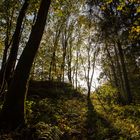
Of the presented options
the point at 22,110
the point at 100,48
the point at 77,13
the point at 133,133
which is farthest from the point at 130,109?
the point at 77,13

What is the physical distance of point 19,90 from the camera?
905 centimetres

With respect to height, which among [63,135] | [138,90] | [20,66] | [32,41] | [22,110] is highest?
[138,90]

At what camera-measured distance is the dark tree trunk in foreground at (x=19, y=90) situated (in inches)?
344

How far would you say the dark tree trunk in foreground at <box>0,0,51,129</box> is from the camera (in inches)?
344

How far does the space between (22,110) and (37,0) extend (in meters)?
6.19

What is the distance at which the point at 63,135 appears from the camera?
31.4 feet

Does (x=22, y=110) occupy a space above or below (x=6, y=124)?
above

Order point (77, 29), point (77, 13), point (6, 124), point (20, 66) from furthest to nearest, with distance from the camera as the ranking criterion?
point (77, 29), point (77, 13), point (20, 66), point (6, 124)

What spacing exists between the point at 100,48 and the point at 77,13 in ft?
21.2

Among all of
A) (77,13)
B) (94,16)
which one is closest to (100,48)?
(77,13)

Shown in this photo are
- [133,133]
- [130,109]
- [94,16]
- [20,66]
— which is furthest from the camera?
[94,16]

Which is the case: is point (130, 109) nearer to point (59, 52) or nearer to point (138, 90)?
point (138, 90)

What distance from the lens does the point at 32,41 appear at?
9594 mm

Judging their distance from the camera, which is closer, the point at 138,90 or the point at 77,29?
the point at 138,90
